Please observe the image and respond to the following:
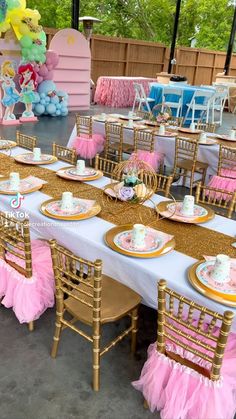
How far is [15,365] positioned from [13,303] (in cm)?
36

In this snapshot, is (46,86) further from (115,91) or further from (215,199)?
(215,199)

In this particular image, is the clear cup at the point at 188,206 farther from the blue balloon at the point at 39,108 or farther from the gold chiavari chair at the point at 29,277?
the blue balloon at the point at 39,108

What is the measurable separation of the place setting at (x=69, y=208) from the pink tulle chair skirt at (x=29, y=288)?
29cm

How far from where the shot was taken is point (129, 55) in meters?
12.6

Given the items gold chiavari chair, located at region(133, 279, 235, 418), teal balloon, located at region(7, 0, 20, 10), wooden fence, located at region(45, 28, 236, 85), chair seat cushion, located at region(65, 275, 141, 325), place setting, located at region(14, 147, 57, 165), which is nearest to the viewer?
gold chiavari chair, located at region(133, 279, 235, 418)

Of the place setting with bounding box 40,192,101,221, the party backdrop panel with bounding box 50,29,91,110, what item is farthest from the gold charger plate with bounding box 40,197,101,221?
the party backdrop panel with bounding box 50,29,91,110

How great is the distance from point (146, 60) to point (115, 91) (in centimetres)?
306

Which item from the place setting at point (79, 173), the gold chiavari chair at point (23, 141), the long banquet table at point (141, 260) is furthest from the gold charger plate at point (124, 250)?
the gold chiavari chair at point (23, 141)

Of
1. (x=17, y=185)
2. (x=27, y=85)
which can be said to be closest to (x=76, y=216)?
(x=17, y=185)

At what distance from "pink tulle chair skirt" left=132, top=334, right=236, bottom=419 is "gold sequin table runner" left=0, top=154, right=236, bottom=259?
43cm

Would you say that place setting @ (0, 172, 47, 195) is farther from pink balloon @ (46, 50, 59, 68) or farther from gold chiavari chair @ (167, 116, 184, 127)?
pink balloon @ (46, 50, 59, 68)

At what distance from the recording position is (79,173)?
272cm

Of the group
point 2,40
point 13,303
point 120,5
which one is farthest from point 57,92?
point 120,5

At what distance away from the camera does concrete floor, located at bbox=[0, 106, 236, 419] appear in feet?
5.54
